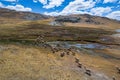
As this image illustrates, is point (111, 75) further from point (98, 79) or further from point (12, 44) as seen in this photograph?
point (12, 44)

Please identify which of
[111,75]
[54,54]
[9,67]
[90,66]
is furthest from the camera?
[54,54]

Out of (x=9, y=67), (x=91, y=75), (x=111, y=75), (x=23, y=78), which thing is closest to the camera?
(x=23, y=78)

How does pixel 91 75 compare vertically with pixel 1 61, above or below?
below

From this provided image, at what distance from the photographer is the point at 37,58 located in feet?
104

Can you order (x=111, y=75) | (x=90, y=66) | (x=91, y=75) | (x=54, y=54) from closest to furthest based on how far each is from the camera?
(x=91, y=75)
(x=111, y=75)
(x=90, y=66)
(x=54, y=54)

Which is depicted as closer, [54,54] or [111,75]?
[111,75]

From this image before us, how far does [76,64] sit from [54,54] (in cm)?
503

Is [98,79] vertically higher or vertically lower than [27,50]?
lower

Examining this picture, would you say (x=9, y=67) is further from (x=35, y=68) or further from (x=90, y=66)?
(x=90, y=66)

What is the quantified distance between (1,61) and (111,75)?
50.0ft

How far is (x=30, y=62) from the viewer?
2917 cm

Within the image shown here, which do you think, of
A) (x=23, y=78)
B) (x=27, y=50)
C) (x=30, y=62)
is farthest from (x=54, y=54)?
(x=23, y=78)

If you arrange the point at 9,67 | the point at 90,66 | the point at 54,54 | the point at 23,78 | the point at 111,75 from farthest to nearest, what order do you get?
the point at 54,54
the point at 90,66
the point at 111,75
the point at 9,67
the point at 23,78

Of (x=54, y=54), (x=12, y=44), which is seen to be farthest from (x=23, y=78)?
(x=12, y=44)
